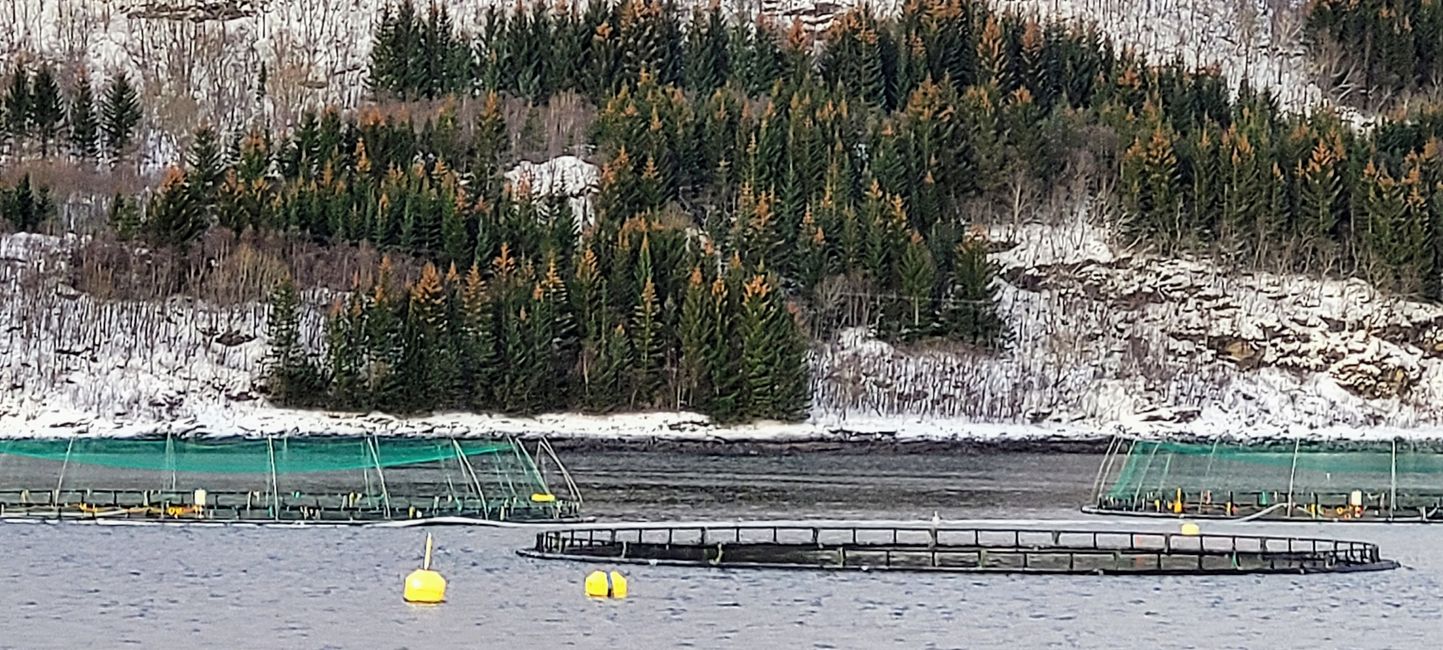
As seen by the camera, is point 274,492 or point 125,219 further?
point 125,219

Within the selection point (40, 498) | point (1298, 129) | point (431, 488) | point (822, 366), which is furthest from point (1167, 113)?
point (40, 498)

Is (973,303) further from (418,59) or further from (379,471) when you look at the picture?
(379,471)

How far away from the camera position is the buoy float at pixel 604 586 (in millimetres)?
42031

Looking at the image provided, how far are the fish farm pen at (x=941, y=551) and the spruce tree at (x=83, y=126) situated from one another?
98.7 meters

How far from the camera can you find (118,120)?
484 feet

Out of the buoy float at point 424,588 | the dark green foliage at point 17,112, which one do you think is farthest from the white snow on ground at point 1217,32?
the buoy float at point 424,588

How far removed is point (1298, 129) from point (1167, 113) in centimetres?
1162

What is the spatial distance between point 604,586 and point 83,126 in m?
112

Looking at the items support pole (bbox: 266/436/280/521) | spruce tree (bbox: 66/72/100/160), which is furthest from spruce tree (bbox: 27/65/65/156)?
support pole (bbox: 266/436/280/521)

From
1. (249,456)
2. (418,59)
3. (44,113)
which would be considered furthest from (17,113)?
(249,456)

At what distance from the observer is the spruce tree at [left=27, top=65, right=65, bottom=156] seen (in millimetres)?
145875

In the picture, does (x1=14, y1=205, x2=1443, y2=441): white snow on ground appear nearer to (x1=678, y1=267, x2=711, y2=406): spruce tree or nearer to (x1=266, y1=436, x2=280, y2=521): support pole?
(x1=678, y1=267, x2=711, y2=406): spruce tree

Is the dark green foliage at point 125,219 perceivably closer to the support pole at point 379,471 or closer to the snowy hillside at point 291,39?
the snowy hillside at point 291,39

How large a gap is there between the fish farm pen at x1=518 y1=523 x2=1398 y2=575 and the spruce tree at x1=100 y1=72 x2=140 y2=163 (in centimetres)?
9996
